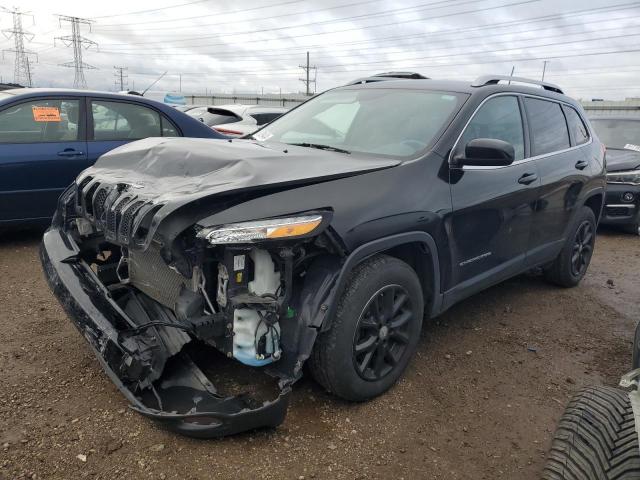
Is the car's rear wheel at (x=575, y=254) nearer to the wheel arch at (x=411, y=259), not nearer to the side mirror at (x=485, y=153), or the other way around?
the side mirror at (x=485, y=153)

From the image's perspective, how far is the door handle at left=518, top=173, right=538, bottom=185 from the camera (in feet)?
12.1

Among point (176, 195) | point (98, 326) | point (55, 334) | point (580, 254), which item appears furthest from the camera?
point (580, 254)

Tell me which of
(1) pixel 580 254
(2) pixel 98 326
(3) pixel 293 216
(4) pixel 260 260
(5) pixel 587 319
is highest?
(3) pixel 293 216

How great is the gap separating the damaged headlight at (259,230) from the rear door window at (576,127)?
3379 mm

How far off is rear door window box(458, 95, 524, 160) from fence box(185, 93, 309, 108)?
25.5 m

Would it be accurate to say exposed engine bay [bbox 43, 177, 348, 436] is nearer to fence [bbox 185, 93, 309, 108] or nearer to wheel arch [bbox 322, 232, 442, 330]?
wheel arch [bbox 322, 232, 442, 330]

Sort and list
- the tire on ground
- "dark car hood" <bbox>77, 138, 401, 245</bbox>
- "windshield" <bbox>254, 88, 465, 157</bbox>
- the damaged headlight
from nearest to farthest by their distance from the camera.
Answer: the tire on ground, the damaged headlight, "dark car hood" <bbox>77, 138, 401, 245</bbox>, "windshield" <bbox>254, 88, 465, 157</bbox>

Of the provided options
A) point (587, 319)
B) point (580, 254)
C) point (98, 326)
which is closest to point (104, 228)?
point (98, 326)

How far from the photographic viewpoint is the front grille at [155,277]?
255cm

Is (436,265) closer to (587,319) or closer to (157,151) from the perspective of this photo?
(157,151)

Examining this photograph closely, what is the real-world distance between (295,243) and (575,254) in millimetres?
3659

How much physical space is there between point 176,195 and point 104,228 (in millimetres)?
561

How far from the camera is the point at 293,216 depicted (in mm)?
2291

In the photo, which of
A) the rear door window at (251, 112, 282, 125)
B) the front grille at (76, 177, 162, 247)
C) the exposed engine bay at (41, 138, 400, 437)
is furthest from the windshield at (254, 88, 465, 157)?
the rear door window at (251, 112, 282, 125)
